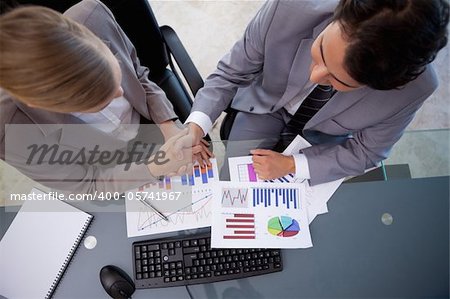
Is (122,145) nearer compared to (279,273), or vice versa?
(279,273)

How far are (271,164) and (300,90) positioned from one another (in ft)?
0.79

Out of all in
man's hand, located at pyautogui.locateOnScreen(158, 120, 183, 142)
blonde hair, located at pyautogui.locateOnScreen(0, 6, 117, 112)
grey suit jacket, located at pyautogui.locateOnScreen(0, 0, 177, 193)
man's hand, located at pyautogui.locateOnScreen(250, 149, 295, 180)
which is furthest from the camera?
man's hand, located at pyautogui.locateOnScreen(158, 120, 183, 142)

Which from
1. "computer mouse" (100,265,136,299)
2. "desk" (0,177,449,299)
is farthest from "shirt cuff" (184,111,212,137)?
"computer mouse" (100,265,136,299)

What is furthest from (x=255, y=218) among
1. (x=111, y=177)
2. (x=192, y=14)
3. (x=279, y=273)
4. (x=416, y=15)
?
(x=192, y=14)

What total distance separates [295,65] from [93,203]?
0.66 m

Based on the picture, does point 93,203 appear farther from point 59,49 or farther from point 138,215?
point 59,49

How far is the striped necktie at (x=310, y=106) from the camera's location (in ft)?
3.47

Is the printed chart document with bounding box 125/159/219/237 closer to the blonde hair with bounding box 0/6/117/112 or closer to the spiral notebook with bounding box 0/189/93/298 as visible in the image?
the spiral notebook with bounding box 0/189/93/298

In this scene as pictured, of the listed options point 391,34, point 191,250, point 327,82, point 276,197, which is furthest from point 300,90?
point 191,250

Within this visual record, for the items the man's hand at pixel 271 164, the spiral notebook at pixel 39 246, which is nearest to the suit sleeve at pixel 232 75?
the man's hand at pixel 271 164

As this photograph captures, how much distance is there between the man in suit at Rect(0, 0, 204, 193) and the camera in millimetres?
591

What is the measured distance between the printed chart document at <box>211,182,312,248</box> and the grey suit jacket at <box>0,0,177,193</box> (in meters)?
0.22

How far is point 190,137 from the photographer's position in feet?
3.44

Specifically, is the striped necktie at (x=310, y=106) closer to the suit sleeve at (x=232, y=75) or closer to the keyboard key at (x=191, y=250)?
the suit sleeve at (x=232, y=75)
